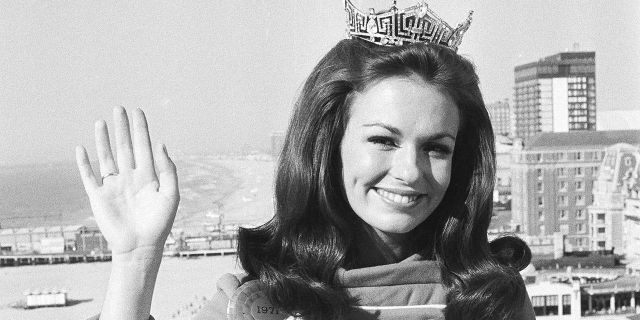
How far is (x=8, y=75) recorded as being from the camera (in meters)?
10.9

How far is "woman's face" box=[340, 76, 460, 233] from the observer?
2.23 feet

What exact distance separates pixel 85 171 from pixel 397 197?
0.78 ft

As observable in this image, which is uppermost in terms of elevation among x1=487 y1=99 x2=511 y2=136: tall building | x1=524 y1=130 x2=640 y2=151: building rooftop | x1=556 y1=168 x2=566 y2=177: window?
x1=487 y1=99 x2=511 y2=136: tall building

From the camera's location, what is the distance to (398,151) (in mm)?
685

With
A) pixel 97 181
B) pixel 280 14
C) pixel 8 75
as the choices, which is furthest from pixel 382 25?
pixel 8 75

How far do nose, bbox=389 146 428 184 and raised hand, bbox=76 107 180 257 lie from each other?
171 millimetres

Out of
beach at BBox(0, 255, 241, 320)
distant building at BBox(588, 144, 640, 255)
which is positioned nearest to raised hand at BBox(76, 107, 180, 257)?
beach at BBox(0, 255, 241, 320)

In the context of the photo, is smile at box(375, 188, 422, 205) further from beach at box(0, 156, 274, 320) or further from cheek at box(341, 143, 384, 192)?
beach at box(0, 156, 274, 320)

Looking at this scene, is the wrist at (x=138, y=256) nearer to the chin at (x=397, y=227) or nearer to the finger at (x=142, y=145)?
the finger at (x=142, y=145)

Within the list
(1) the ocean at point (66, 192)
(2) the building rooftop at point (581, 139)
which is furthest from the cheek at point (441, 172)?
(2) the building rooftop at point (581, 139)

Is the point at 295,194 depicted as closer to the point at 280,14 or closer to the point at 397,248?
the point at 397,248

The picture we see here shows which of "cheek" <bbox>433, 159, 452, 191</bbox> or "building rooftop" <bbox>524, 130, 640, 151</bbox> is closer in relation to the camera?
"cheek" <bbox>433, 159, 452, 191</bbox>

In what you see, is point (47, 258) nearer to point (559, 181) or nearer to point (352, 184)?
point (559, 181)

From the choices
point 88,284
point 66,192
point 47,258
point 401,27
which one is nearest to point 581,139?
point 66,192
